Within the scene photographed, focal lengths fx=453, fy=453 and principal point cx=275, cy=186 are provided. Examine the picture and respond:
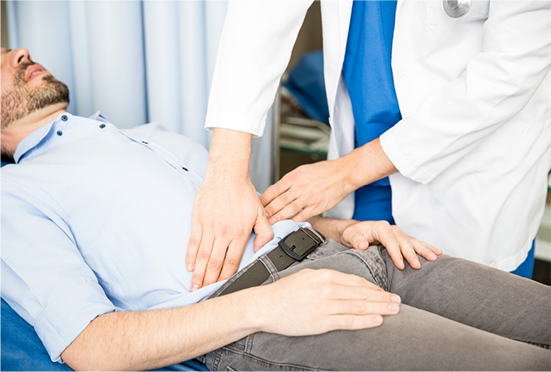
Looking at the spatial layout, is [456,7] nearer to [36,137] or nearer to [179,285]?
[179,285]

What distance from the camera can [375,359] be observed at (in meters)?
0.79

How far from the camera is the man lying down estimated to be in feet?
2.67

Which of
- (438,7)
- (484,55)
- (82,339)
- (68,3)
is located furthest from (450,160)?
(68,3)

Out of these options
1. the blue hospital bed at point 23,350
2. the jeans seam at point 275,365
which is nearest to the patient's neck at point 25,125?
the blue hospital bed at point 23,350

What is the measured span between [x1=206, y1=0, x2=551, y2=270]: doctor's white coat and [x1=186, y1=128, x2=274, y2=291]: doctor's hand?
3.8 inches

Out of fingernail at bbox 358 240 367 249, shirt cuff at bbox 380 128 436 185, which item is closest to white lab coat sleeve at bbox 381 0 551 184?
shirt cuff at bbox 380 128 436 185

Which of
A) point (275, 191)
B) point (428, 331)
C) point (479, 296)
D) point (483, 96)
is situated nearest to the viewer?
point (428, 331)

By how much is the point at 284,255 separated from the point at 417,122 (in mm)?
468

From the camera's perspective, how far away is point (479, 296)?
95 centimetres

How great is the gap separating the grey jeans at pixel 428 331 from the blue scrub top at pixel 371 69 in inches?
15.2

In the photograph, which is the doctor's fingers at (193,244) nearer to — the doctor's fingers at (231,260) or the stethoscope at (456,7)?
the doctor's fingers at (231,260)

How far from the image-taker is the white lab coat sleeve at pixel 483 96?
3.28 feet

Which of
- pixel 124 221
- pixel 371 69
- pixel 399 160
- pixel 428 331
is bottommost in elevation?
pixel 428 331

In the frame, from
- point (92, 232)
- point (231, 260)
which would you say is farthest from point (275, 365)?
point (92, 232)
